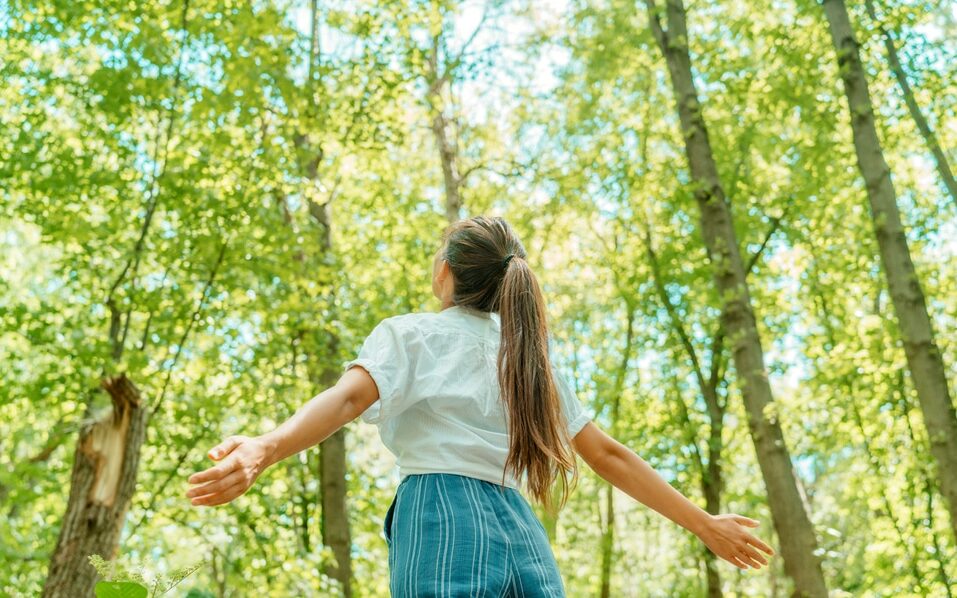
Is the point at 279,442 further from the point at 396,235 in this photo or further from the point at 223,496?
the point at 396,235

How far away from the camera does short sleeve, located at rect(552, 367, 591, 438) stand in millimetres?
2537

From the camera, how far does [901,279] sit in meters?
6.59

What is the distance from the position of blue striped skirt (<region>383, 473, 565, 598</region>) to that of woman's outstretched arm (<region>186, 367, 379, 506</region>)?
0.26 meters

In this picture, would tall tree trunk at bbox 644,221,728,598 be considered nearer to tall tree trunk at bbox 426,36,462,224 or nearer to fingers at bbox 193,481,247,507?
tall tree trunk at bbox 426,36,462,224

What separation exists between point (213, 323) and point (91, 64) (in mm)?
4006

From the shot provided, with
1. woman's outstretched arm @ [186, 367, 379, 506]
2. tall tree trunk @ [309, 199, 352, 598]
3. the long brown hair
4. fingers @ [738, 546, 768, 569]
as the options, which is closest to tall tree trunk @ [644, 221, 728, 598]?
tall tree trunk @ [309, 199, 352, 598]

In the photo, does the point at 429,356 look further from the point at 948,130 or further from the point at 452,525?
the point at 948,130

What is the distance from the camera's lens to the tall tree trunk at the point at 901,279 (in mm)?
6336

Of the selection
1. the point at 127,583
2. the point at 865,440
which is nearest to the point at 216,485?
the point at 127,583

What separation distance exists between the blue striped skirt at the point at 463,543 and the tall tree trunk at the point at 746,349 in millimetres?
5881

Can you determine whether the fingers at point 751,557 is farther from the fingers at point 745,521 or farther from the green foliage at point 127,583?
the green foliage at point 127,583

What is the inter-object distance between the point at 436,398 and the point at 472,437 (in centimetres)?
13

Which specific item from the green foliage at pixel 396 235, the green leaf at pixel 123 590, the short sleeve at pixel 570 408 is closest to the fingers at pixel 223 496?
the green leaf at pixel 123 590

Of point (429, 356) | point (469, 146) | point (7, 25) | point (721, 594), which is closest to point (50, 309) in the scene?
point (7, 25)
